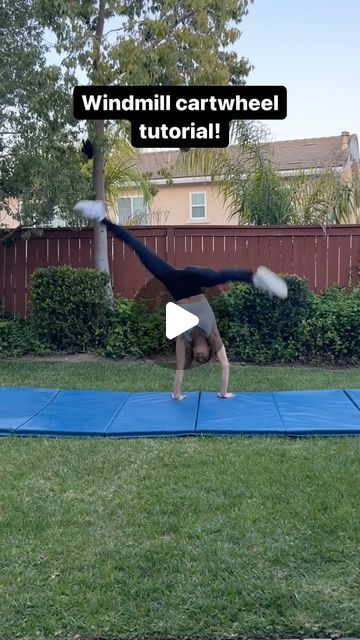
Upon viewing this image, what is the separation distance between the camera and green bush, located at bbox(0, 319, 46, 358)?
29.4 feet

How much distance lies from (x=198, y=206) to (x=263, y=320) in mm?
11506

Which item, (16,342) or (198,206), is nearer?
(16,342)

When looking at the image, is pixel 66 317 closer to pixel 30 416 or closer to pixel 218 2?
pixel 30 416

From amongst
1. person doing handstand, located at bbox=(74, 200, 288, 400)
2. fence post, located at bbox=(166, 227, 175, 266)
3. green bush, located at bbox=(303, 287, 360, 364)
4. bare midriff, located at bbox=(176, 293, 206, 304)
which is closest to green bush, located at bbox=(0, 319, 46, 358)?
fence post, located at bbox=(166, 227, 175, 266)

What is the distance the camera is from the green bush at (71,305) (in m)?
8.64

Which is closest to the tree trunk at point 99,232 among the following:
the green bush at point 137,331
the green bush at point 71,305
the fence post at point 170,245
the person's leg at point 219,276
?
the green bush at point 71,305

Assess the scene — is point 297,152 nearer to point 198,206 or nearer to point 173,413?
point 198,206

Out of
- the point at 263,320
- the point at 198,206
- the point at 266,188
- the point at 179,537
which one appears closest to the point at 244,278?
the point at 179,537

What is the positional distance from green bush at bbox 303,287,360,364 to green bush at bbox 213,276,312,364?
12 centimetres

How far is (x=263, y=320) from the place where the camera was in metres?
8.30

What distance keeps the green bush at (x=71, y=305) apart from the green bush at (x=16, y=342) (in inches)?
6.6

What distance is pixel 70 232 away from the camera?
9875 millimetres

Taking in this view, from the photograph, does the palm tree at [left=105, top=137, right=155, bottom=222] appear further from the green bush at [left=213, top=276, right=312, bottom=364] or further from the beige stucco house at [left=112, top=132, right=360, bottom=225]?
the beige stucco house at [left=112, top=132, right=360, bottom=225]

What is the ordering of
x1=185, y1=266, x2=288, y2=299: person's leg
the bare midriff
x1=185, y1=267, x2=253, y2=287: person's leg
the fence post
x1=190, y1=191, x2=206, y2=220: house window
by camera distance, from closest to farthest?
x1=185, y1=266, x2=288, y2=299: person's leg → x1=185, y1=267, x2=253, y2=287: person's leg → the bare midriff → the fence post → x1=190, y1=191, x2=206, y2=220: house window
